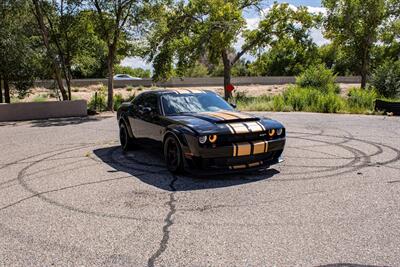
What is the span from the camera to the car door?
775cm

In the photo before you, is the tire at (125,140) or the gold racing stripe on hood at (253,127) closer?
the gold racing stripe on hood at (253,127)

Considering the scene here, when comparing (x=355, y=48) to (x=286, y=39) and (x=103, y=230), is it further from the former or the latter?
(x=103, y=230)

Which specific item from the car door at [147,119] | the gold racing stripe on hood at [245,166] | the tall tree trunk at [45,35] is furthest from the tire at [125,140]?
the tall tree trunk at [45,35]

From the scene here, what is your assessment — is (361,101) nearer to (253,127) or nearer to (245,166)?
(253,127)

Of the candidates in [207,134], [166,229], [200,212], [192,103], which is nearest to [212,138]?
[207,134]

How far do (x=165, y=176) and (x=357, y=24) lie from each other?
3141 centimetres

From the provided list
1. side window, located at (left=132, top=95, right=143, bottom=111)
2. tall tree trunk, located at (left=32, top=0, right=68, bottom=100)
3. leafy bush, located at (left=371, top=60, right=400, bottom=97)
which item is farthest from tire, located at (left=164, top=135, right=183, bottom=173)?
leafy bush, located at (left=371, top=60, right=400, bottom=97)

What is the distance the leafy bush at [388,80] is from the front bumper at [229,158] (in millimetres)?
17728

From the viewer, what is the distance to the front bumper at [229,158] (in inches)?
249

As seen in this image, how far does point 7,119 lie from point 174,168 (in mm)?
14321

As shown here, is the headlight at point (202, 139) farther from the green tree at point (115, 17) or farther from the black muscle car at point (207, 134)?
the green tree at point (115, 17)

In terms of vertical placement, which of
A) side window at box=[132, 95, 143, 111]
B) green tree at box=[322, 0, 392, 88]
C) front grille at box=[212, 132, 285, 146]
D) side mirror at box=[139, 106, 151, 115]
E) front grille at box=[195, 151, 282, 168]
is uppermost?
green tree at box=[322, 0, 392, 88]

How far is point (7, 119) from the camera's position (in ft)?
61.4

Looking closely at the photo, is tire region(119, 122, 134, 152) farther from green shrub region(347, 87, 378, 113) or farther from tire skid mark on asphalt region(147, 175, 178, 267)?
green shrub region(347, 87, 378, 113)
